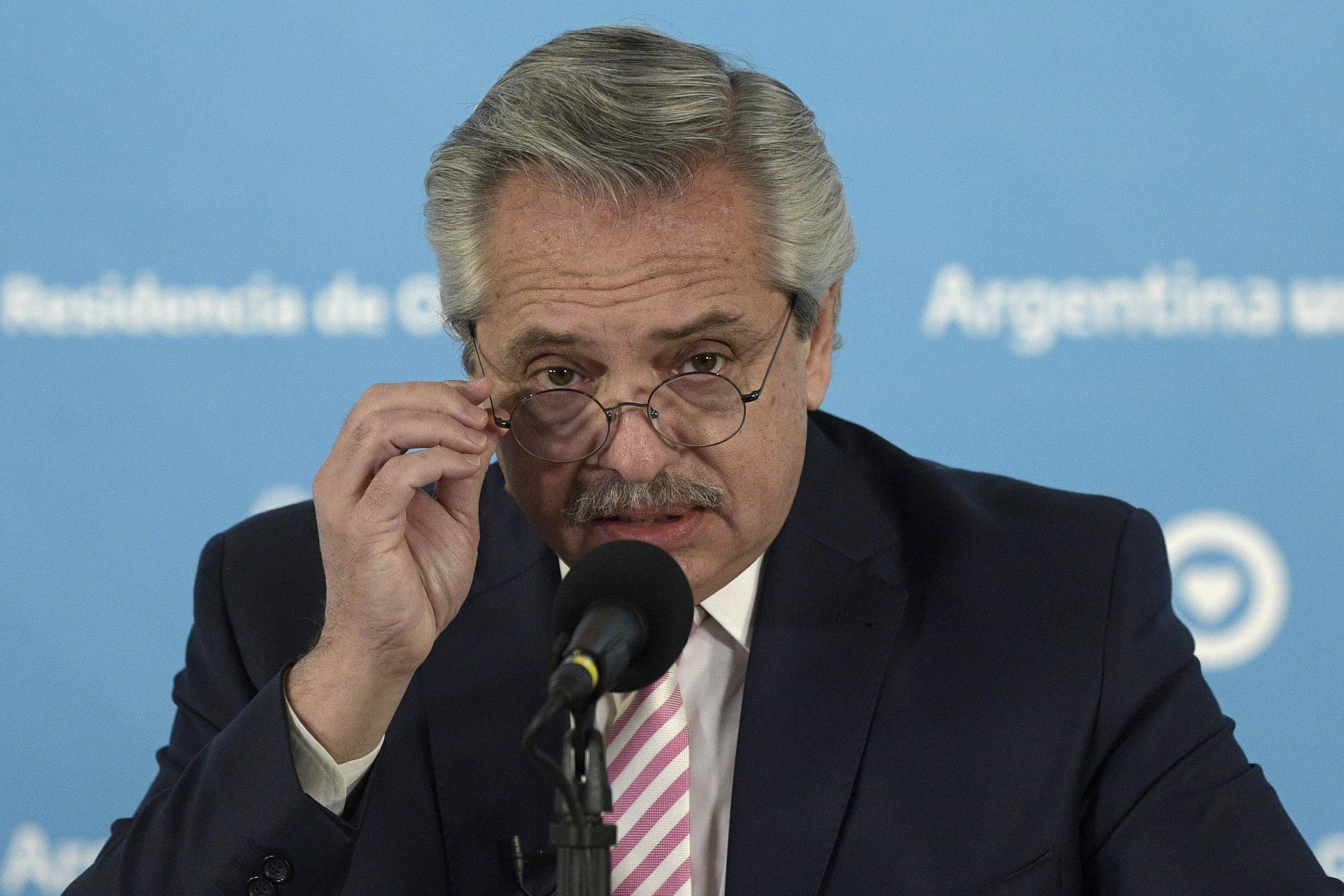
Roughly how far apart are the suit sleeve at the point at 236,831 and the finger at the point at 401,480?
Answer: 249mm

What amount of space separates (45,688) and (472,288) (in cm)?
164

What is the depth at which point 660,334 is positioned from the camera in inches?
70.7

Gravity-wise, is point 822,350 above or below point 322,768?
above

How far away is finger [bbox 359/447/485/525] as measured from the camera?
67.4 inches

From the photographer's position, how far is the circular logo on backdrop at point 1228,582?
110 inches

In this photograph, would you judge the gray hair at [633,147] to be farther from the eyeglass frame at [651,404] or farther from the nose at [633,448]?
the nose at [633,448]

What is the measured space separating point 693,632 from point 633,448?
0.40 meters

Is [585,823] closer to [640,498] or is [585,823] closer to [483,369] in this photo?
[640,498]

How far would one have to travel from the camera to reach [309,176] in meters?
2.90

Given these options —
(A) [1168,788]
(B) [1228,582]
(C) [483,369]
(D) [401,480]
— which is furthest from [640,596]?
(B) [1228,582]

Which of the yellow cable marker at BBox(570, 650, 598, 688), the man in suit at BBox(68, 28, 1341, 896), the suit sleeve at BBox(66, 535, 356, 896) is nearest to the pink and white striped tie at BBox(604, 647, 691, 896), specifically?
the man in suit at BBox(68, 28, 1341, 896)

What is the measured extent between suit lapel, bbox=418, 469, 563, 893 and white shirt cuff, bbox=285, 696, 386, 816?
217mm

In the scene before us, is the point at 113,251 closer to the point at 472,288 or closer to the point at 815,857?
the point at 472,288

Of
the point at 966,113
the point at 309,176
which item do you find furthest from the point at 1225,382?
the point at 309,176
